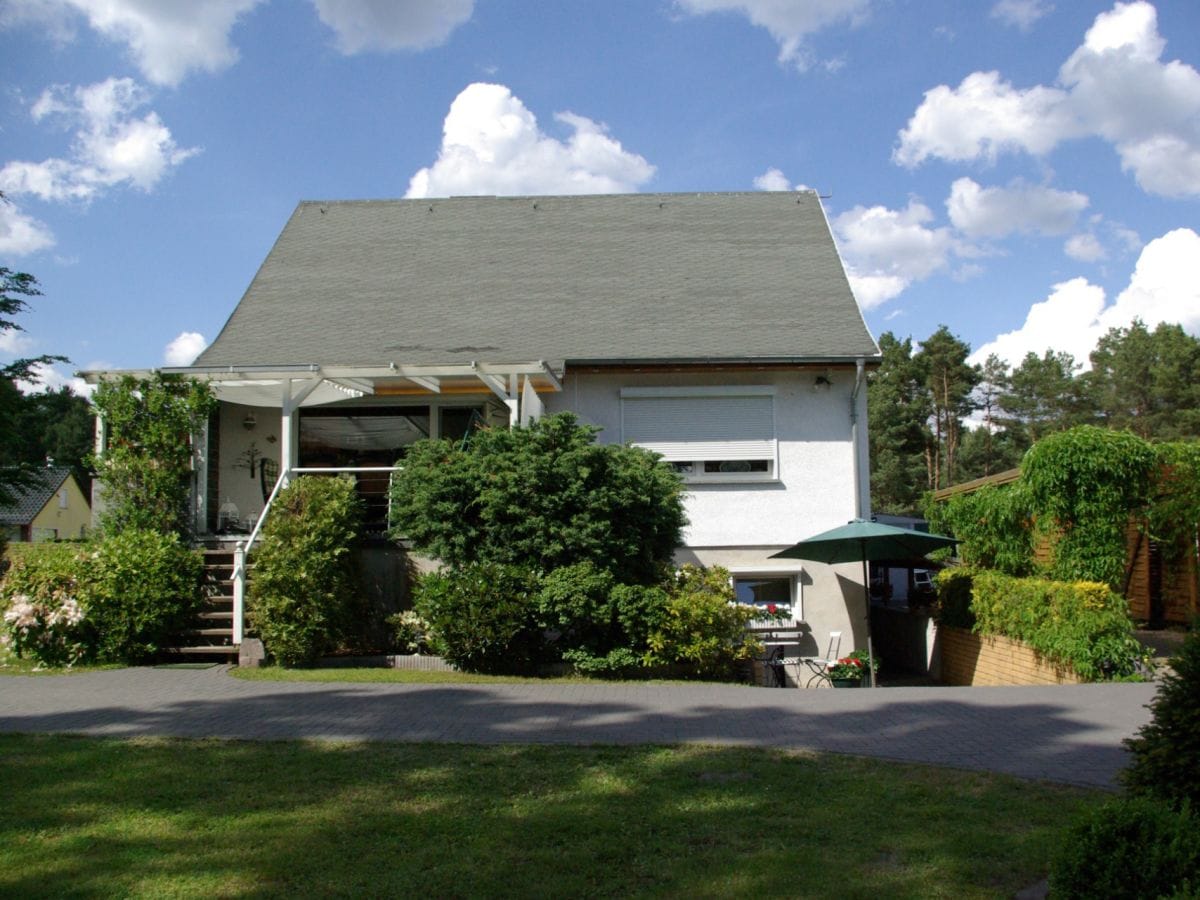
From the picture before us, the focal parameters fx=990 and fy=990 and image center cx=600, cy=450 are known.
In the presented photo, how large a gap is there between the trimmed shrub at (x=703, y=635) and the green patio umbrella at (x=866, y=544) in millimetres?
1570

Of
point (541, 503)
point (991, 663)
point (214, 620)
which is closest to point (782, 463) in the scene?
point (991, 663)

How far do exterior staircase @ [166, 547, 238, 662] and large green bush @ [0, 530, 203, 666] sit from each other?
0.31 metres

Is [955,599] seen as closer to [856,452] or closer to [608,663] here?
[856,452]

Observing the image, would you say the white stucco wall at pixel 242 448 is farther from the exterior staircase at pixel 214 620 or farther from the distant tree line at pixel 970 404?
the distant tree line at pixel 970 404

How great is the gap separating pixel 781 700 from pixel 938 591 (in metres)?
6.92

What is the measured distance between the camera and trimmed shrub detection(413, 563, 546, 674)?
11.4 metres

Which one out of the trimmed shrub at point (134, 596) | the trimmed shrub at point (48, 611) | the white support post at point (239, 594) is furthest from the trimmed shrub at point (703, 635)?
the trimmed shrub at point (48, 611)

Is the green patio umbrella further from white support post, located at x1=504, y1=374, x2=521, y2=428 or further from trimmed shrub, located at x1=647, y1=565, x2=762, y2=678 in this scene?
white support post, located at x1=504, y1=374, x2=521, y2=428

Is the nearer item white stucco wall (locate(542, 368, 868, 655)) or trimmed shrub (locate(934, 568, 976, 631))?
trimmed shrub (locate(934, 568, 976, 631))

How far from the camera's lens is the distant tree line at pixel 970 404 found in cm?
5250

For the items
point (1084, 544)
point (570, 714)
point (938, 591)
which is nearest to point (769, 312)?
point (938, 591)

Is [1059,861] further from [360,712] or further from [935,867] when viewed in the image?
[360,712]

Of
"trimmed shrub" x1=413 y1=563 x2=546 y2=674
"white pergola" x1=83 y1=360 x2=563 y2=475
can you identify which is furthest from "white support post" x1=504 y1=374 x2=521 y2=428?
"trimmed shrub" x1=413 y1=563 x2=546 y2=674

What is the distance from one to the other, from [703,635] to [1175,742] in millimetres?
7263
